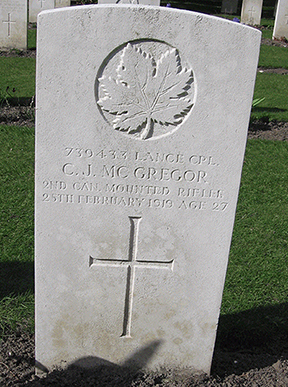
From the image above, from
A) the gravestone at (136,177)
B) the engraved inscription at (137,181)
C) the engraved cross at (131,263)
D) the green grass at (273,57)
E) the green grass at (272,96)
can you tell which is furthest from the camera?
the green grass at (273,57)

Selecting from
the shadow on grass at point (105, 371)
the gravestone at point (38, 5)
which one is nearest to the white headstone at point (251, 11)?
the gravestone at point (38, 5)

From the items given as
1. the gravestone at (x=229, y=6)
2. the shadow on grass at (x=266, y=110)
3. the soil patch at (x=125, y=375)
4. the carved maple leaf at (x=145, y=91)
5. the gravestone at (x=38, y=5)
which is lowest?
the soil patch at (x=125, y=375)

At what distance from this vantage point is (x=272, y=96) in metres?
8.58

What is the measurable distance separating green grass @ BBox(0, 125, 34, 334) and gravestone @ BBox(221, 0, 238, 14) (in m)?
14.9

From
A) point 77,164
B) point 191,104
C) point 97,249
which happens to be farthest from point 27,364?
point 191,104

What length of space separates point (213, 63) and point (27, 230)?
2687mm

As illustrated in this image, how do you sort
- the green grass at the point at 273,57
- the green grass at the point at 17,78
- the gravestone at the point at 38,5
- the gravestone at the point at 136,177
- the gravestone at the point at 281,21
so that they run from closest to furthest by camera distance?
the gravestone at the point at 136,177 < the green grass at the point at 17,78 < the green grass at the point at 273,57 < the gravestone at the point at 281,21 < the gravestone at the point at 38,5

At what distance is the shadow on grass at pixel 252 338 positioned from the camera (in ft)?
10.0

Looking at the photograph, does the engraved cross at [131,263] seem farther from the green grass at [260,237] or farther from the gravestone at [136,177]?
the green grass at [260,237]

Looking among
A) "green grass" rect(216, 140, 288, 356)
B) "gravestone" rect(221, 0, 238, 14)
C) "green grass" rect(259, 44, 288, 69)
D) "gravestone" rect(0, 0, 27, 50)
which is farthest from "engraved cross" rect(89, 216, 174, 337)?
"gravestone" rect(221, 0, 238, 14)

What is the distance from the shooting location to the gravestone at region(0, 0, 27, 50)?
10.2 metres

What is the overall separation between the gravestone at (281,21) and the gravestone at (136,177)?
1227 cm

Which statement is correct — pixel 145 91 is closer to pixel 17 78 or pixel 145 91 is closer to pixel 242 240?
pixel 242 240

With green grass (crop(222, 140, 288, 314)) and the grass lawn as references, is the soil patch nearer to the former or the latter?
the grass lawn
